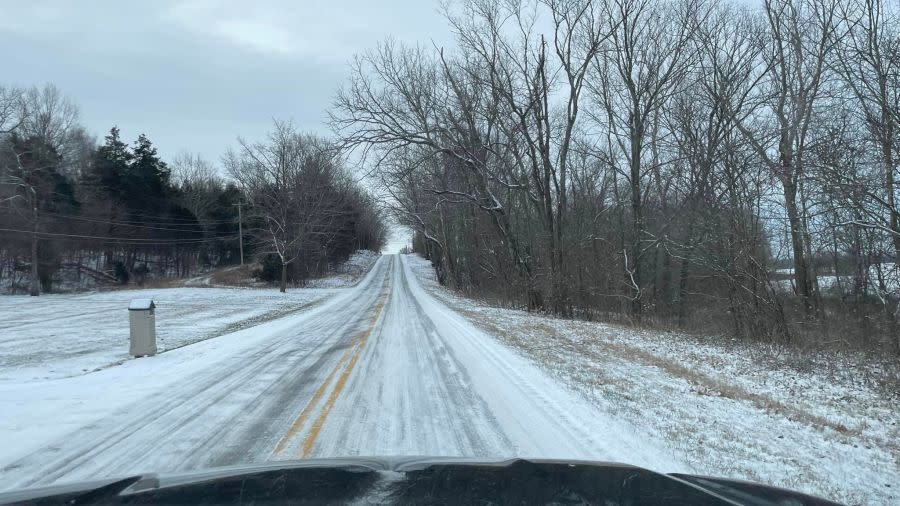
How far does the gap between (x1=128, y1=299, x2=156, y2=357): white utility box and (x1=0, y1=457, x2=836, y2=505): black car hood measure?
10.4 m

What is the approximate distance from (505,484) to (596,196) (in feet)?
119

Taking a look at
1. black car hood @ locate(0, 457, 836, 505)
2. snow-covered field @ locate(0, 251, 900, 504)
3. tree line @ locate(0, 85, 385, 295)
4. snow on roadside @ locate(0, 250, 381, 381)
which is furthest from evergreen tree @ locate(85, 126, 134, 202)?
black car hood @ locate(0, 457, 836, 505)

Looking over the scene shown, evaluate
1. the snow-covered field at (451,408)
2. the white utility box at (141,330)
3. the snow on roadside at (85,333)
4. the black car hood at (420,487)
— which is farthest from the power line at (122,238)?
the black car hood at (420,487)

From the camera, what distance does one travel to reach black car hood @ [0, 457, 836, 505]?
3189 mm

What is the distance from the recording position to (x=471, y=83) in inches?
1083

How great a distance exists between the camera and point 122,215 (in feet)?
195

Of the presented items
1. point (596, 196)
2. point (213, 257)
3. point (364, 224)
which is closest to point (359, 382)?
point (596, 196)

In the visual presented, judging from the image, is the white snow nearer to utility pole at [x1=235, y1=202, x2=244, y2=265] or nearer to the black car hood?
the black car hood

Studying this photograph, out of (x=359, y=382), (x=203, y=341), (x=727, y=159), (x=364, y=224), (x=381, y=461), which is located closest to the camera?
(x=381, y=461)

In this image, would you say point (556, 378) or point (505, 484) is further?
point (556, 378)

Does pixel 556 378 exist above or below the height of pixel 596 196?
below

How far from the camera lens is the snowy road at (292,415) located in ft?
18.9

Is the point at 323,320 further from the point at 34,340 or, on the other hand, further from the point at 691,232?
the point at 691,232

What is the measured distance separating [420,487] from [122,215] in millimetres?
64677
